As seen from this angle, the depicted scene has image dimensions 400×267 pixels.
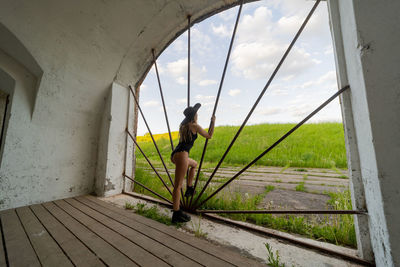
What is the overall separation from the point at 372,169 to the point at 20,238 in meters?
3.05

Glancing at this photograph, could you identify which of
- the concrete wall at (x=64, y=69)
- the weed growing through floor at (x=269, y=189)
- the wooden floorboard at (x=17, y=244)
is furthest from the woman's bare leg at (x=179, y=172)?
the concrete wall at (x=64, y=69)

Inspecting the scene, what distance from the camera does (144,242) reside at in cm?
153

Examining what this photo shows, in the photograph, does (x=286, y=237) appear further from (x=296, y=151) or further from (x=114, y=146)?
(x=296, y=151)

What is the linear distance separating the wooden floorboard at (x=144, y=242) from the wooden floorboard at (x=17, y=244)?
62cm

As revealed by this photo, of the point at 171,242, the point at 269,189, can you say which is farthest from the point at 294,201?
the point at 171,242

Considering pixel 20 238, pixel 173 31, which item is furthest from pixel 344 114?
pixel 20 238

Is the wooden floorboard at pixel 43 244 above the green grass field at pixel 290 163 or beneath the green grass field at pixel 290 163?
beneath

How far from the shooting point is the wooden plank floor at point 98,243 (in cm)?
126

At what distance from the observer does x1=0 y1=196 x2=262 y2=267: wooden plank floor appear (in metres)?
1.26

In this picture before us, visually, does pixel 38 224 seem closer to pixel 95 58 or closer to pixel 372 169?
pixel 95 58

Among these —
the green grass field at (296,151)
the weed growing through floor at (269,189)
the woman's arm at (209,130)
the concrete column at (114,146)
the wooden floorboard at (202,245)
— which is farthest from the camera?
the green grass field at (296,151)

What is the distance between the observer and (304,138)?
6.05 metres

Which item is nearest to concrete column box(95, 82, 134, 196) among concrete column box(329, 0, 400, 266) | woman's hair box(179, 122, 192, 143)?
woman's hair box(179, 122, 192, 143)

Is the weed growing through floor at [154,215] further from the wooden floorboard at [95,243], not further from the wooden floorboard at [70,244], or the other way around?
the wooden floorboard at [70,244]
